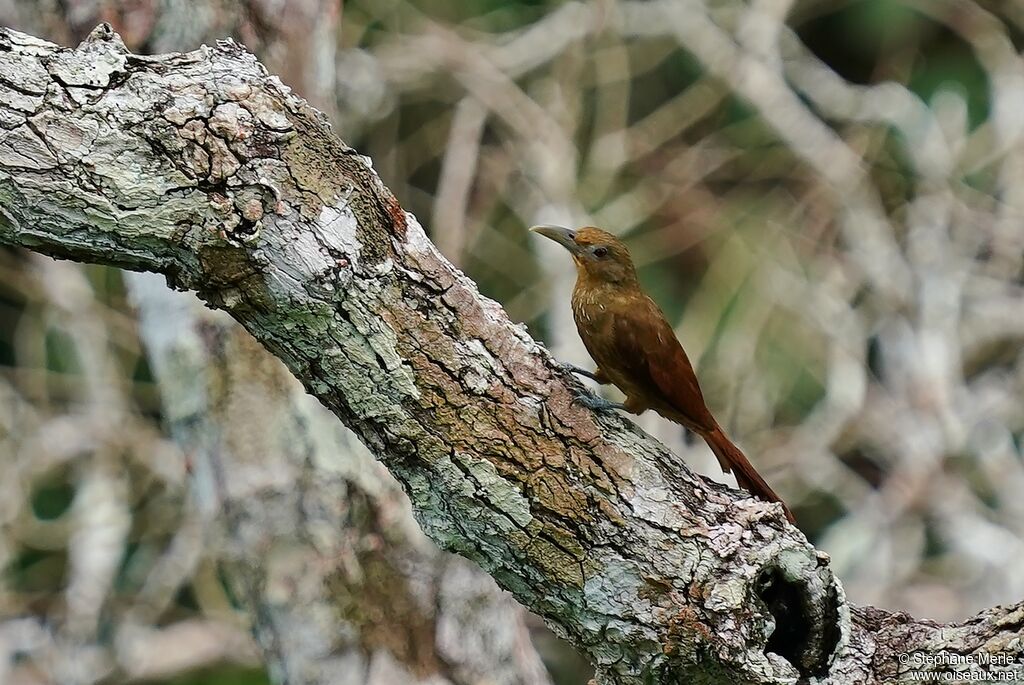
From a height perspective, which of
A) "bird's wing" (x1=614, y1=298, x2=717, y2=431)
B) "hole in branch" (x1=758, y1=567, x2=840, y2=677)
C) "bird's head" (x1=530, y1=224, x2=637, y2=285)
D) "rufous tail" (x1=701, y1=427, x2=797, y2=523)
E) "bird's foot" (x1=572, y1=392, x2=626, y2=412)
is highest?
"bird's head" (x1=530, y1=224, x2=637, y2=285)

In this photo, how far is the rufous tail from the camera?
2473 mm

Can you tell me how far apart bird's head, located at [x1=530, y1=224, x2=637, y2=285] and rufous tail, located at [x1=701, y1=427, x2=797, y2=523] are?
0.46m

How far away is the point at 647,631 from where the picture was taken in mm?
1921

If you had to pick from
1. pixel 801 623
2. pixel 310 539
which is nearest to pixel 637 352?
pixel 801 623

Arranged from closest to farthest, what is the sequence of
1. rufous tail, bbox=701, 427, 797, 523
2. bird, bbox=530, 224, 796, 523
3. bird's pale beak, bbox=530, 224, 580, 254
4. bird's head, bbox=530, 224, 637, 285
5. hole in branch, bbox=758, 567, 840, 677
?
hole in branch, bbox=758, 567, 840, 677 < rufous tail, bbox=701, 427, 797, 523 < bird, bbox=530, 224, 796, 523 < bird's head, bbox=530, 224, 637, 285 < bird's pale beak, bbox=530, 224, 580, 254

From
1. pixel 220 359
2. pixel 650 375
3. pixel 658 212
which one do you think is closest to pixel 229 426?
pixel 220 359

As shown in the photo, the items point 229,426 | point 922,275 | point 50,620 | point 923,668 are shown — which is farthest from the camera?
point 922,275

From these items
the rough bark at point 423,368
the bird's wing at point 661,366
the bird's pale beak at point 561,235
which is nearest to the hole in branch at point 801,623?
the rough bark at point 423,368

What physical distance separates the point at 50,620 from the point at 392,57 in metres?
2.96

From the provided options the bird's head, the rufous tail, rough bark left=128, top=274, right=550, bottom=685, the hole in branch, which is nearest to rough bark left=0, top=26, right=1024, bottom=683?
the hole in branch

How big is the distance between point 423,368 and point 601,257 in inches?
43.4

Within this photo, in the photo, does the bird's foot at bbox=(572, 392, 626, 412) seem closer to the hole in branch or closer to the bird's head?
the hole in branch

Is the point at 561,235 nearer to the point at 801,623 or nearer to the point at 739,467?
the point at 739,467

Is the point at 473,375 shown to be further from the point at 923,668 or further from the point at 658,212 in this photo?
the point at 658,212
